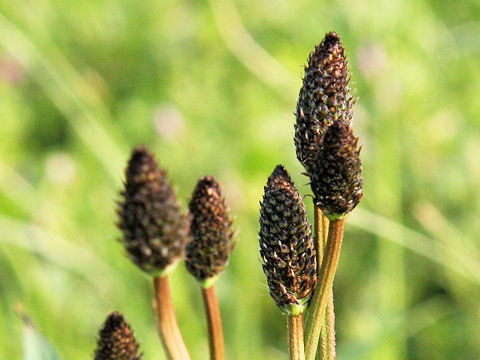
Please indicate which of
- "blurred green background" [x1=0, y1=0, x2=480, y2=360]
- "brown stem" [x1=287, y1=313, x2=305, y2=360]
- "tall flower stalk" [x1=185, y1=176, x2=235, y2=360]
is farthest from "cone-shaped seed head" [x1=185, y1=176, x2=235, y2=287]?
"blurred green background" [x1=0, y1=0, x2=480, y2=360]

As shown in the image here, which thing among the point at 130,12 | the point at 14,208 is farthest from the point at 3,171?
the point at 130,12

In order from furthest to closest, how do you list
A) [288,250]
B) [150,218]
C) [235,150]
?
1. [235,150]
2. [288,250]
3. [150,218]

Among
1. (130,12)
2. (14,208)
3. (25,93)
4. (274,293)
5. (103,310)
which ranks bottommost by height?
(274,293)

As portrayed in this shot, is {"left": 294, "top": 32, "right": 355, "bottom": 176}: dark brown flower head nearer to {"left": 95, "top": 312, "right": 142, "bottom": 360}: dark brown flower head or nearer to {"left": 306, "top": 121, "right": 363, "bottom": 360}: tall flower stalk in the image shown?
{"left": 306, "top": 121, "right": 363, "bottom": 360}: tall flower stalk

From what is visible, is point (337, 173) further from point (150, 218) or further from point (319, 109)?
point (150, 218)

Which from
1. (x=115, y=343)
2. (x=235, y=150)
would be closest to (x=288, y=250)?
(x=115, y=343)

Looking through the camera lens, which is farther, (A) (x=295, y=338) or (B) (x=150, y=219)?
(A) (x=295, y=338)

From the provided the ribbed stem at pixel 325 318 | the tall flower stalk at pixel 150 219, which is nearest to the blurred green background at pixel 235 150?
the ribbed stem at pixel 325 318

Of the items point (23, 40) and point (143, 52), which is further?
point (143, 52)

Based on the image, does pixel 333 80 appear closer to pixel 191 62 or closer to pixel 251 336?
pixel 251 336
